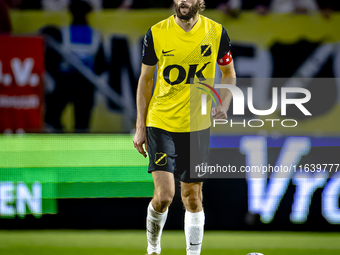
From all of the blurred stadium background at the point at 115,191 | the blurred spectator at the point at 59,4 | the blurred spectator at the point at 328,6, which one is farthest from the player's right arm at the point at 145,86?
the blurred spectator at the point at 328,6

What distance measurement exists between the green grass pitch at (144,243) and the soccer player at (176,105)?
24.8 inches

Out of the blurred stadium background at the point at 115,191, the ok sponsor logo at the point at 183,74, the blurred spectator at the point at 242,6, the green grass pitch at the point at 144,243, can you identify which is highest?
the blurred spectator at the point at 242,6

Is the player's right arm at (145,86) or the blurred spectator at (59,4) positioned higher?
the blurred spectator at (59,4)

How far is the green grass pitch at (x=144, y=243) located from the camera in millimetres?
3199

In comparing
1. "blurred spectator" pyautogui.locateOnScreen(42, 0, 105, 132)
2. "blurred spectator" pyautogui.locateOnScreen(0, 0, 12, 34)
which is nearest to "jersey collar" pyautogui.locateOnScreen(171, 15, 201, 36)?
"blurred spectator" pyautogui.locateOnScreen(42, 0, 105, 132)

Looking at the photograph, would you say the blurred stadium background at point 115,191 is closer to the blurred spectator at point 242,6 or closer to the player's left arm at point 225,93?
the player's left arm at point 225,93

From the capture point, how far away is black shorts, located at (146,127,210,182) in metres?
2.57

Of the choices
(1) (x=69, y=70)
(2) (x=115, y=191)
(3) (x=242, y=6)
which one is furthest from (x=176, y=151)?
(3) (x=242, y=6)

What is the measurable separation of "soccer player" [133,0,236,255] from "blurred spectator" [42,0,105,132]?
2.14 meters

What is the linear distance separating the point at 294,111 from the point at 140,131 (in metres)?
2.10

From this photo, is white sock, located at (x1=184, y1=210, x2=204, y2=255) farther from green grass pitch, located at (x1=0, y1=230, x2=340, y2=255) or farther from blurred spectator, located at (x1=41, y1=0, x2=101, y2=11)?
blurred spectator, located at (x1=41, y1=0, x2=101, y2=11)

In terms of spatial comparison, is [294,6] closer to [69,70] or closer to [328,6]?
[328,6]

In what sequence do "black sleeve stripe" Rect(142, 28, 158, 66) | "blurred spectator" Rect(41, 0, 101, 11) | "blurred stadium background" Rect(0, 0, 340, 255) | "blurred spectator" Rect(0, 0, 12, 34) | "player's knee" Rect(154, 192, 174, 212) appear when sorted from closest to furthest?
"player's knee" Rect(154, 192, 174, 212)
"black sleeve stripe" Rect(142, 28, 158, 66)
"blurred stadium background" Rect(0, 0, 340, 255)
"blurred spectator" Rect(0, 0, 12, 34)
"blurred spectator" Rect(41, 0, 101, 11)

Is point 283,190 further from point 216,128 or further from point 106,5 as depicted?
point 106,5
